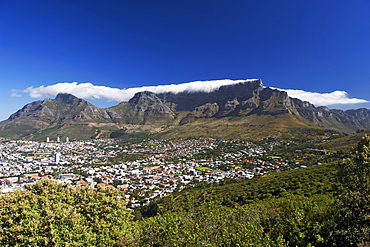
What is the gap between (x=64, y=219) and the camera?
12.2m

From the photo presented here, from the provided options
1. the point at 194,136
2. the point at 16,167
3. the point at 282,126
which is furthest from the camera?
the point at 194,136

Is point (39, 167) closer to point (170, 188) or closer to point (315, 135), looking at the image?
point (170, 188)

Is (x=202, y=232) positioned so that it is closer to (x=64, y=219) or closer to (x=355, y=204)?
(x=64, y=219)

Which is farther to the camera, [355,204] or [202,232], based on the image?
[355,204]

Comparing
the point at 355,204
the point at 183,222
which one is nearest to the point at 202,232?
the point at 183,222

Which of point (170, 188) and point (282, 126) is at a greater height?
point (282, 126)

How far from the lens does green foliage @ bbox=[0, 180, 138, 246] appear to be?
35.6 ft

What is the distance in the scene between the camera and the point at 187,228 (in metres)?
12.0

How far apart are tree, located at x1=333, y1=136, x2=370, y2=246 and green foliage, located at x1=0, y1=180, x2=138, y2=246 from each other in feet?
46.4

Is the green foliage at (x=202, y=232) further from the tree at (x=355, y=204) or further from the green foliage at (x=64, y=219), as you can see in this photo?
the tree at (x=355, y=204)

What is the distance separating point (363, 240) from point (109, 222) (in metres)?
17.1

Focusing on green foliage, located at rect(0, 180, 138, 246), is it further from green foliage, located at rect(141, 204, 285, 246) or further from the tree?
the tree

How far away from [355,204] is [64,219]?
61.7 ft

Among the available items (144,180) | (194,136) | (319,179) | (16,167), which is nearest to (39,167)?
(16,167)
